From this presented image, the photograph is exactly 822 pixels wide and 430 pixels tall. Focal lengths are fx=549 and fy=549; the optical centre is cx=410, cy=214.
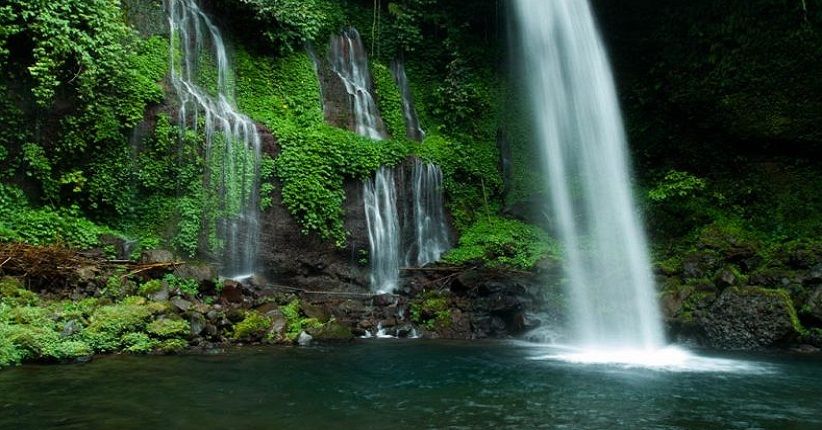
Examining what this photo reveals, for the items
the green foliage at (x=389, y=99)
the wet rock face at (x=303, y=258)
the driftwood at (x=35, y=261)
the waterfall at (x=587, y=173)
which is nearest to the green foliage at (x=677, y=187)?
the waterfall at (x=587, y=173)

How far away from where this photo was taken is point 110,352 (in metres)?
9.11

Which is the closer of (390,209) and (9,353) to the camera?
(9,353)

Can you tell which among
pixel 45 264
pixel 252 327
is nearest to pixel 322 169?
pixel 252 327

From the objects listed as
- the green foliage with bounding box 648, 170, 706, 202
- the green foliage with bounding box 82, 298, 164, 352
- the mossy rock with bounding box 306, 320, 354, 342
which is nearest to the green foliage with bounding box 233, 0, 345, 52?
the mossy rock with bounding box 306, 320, 354, 342

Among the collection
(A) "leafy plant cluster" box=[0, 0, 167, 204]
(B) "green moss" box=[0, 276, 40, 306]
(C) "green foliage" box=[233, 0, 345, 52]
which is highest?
(C) "green foliage" box=[233, 0, 345, 52]

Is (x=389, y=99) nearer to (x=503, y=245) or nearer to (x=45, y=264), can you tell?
(x=503, y=245)

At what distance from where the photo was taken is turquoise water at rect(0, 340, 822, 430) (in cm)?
582

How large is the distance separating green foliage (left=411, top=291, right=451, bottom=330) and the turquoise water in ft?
10.7

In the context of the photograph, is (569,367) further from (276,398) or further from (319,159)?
(319,159)

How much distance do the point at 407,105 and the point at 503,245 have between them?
292 inches

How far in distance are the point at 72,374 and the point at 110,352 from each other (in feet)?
5.16

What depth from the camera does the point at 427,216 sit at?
17.2 m

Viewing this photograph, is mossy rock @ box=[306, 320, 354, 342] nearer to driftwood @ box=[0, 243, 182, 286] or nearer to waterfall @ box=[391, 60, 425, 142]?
driftwood @ box=[0, 243, 182, 286]

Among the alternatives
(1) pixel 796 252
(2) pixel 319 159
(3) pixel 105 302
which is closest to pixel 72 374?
(3) pixel 105 302
